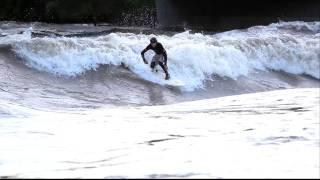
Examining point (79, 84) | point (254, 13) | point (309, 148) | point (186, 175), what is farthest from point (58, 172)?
point (254, 13)

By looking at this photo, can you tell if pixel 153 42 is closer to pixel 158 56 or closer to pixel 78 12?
pixel 158 56

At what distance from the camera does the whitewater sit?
15.2 feet

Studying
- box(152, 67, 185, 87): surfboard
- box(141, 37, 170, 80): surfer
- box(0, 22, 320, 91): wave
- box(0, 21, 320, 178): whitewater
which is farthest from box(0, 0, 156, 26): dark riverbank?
box(141, 37, 170, 80): surfer

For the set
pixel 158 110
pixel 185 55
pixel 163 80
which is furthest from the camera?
pixel 185 55

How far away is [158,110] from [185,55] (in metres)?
7.91

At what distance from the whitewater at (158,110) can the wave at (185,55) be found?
38 millimetres

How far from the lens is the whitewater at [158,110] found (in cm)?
464

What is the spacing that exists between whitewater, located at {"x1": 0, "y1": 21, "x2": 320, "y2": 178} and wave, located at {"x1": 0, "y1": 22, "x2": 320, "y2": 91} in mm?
38

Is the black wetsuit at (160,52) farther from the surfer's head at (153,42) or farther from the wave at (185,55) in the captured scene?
the wave at (185,55)

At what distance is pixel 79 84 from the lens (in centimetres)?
1545

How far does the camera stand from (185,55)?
18188mm

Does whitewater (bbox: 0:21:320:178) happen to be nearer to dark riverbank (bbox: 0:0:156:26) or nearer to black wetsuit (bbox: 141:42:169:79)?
black wetsuit (bbox: 141:42:169:79)

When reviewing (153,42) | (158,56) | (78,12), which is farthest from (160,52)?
(78,12)

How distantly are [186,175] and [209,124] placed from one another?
3.24 metres
